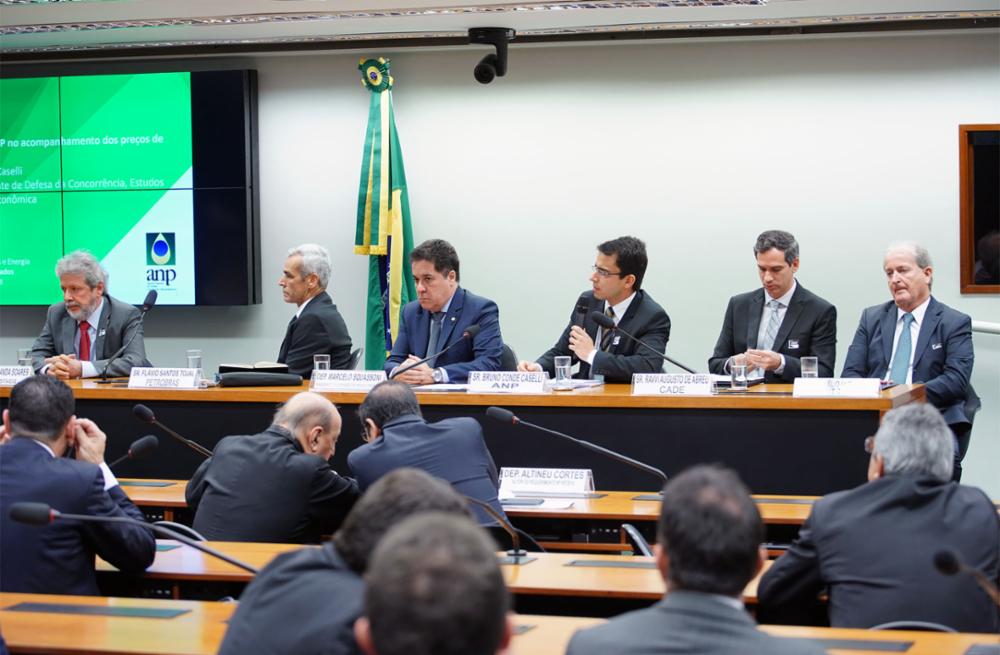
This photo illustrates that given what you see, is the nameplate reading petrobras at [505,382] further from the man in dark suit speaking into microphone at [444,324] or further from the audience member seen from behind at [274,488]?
the audience member seen from behind at [274,488]

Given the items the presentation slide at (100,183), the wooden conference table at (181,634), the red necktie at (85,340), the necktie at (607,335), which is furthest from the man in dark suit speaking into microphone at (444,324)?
the wooden conference table at (181,634)

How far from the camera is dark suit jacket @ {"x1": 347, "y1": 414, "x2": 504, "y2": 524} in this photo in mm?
3574

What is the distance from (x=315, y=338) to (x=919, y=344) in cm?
275

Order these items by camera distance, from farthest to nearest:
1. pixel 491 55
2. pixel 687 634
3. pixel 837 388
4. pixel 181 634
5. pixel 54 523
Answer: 1. pixel 491 55
2. pixel 837 388
3. pixel 54 523
4. pixel 181 634
5. pixel 687 634

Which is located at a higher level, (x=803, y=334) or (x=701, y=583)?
(x=803, y=334)

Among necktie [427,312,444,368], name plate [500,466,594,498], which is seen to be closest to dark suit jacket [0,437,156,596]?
name plate [500,466,594,498]

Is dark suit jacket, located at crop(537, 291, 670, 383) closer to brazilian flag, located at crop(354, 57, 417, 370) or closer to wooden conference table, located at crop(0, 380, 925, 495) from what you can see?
wooden conference table, located at crop(0, 380, 925, 495)

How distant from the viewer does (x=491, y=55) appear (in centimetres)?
675

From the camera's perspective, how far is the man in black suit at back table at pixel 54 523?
285 cm

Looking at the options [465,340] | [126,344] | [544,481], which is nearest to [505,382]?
[465,340]

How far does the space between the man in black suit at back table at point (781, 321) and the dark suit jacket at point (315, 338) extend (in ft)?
5.87

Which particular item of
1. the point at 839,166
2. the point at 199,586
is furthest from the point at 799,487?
the point at 839,166

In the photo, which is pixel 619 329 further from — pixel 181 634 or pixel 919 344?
pixel 181 634

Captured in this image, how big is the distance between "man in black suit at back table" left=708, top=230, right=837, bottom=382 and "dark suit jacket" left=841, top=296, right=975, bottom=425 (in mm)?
150
